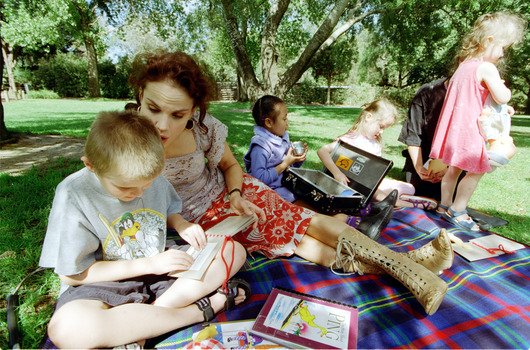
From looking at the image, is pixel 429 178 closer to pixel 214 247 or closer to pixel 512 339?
pixel 512 339

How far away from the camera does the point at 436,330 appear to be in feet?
5.12

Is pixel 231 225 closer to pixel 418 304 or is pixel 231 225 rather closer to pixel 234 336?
pixel 234 336

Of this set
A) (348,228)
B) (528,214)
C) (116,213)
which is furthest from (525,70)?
(116,213)

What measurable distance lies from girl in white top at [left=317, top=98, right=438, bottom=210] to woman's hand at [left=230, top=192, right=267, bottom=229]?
119cm

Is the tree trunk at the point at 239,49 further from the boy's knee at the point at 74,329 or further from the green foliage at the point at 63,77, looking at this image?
the green foliage at the point at 63,77

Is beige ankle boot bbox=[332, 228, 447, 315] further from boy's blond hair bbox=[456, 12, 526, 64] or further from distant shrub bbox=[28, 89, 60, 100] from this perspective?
distant shrub bbox=[28, 89, 60, 100]

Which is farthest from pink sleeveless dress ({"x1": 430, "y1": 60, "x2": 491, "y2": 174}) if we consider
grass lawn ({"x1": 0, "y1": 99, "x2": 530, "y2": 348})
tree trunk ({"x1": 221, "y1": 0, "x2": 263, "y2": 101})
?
tree trunk ({"x1": 221, "y1": 0, "x2": 263, "y2": 101})

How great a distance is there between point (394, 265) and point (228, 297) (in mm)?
992

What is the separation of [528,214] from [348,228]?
2.74 m

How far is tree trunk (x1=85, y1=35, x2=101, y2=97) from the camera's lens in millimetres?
18141

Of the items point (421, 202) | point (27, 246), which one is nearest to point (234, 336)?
point (27, 246)

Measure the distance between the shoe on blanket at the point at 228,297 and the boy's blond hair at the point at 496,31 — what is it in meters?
3.05

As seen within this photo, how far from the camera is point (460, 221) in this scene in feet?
8.95

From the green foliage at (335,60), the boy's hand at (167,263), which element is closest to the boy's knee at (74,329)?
the boy's hand at (167,263)
